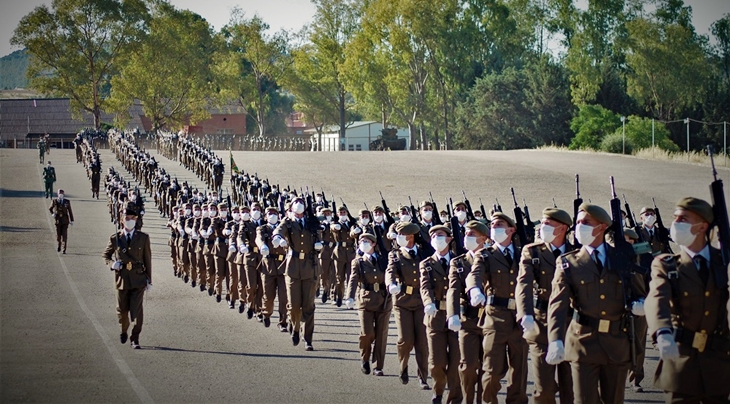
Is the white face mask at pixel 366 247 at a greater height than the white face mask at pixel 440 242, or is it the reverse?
the white face mask at pixel 440 242

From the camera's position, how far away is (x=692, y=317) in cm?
671

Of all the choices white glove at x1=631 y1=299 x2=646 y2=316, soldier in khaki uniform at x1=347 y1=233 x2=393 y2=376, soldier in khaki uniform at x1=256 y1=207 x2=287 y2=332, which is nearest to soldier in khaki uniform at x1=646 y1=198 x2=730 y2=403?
white glove at x1=631 y1=299 x2=646 y2=316

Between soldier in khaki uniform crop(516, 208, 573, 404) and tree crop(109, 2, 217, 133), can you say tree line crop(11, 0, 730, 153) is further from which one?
soldier in khaki uniform crop(516, 208, 573, 404)

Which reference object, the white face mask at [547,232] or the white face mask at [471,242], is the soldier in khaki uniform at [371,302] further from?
the white face mask at [547,232]

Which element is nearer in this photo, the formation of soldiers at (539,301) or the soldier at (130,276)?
the formation of soldiers at (539,301)

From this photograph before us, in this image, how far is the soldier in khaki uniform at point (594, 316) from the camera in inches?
294

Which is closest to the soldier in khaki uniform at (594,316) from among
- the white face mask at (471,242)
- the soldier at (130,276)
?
the white face mask at (471,242)

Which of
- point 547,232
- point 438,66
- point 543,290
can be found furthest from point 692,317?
point 438,66

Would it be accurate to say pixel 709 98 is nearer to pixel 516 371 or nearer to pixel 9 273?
pixel 9 273

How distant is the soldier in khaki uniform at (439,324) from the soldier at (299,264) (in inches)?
144

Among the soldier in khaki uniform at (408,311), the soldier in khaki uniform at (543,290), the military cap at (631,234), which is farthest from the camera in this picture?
the military cap at (631,234)

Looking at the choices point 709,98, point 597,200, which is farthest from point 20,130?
point 597,200

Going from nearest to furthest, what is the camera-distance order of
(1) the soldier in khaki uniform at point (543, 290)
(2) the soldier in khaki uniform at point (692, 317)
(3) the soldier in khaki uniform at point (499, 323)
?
(2) the soldier in khaki uniform at point (692, 317), (1) the soldier in khaki uniform at point (543, 290), (3) the soldier in khaki uniform at point (499, 323)

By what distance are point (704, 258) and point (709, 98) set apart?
211 ft
